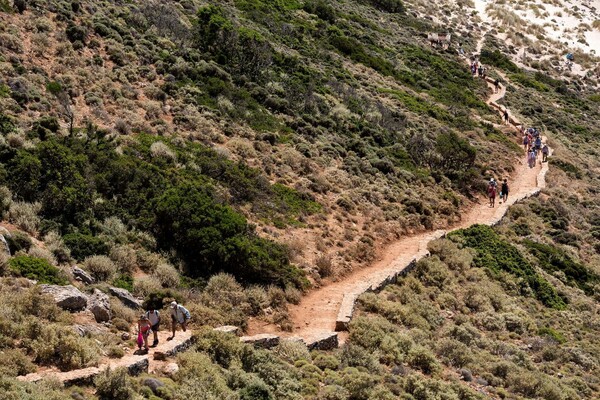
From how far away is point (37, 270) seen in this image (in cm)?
1289

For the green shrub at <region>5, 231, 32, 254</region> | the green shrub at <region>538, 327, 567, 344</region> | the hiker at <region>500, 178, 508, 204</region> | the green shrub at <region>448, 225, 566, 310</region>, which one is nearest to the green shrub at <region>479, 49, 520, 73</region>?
the hiker at <region>500, 178, 508, 204</region>

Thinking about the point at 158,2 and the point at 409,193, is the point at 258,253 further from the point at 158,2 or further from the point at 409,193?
the point at 158,2

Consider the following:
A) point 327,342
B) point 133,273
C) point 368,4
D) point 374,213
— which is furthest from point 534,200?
point 368,4

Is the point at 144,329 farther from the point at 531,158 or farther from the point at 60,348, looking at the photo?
the point at 531,158

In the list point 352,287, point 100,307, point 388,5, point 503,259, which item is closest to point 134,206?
point 100,307

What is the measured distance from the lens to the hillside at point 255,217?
493 inches

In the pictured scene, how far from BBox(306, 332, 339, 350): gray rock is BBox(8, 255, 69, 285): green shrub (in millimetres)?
5261

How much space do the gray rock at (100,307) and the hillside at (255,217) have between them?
4cm

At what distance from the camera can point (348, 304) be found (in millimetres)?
16734

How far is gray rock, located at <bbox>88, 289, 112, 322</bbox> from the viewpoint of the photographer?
1263cm

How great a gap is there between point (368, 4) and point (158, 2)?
108 ft

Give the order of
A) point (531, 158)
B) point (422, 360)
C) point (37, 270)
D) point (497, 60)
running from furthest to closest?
point (497, 60) → point (531, 158) → point (422, 360) → point (37, 270)

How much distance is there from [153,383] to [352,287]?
29.3 ft

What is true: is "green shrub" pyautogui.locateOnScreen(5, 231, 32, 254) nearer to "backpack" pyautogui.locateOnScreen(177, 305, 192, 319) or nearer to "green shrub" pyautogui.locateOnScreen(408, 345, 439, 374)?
"backpack" pyautogui.locateOnScreen(177, 305, 192, 319)
